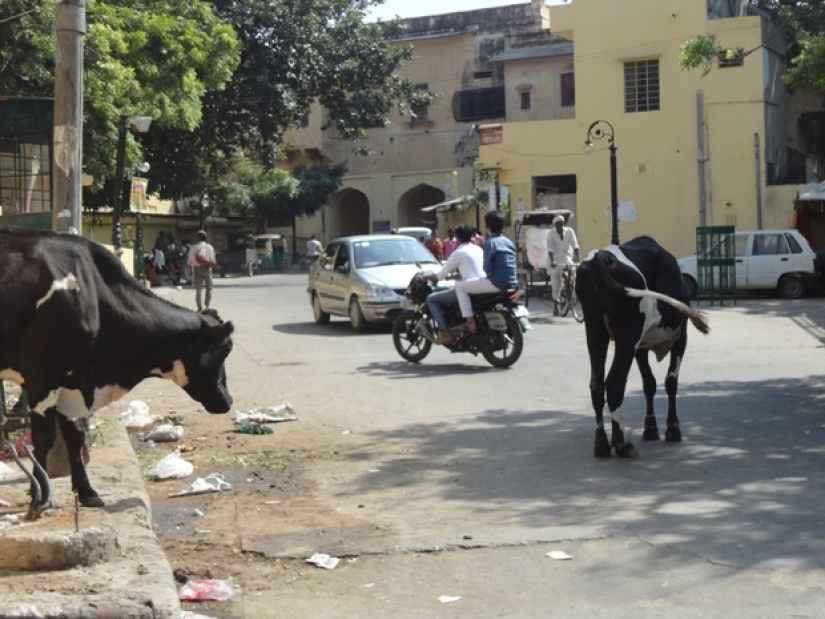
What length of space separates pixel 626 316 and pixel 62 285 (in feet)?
14.7

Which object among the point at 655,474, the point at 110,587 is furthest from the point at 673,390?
the point at 110,587

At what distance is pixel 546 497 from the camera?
25.5 feet

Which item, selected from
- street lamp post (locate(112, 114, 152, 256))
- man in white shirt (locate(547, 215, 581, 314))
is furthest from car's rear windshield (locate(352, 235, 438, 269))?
street lamp post (locate(112, 114, 152, 256))

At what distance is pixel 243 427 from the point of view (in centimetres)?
1094

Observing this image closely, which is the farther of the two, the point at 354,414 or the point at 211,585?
the point at 354,414

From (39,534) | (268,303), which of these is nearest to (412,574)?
(39,534)

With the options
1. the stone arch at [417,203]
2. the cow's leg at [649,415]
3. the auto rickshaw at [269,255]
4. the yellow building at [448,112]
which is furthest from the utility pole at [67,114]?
the stone arch at [417,203]

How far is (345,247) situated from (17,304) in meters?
15.7

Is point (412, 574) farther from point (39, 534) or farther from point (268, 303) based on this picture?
point (268, 303)

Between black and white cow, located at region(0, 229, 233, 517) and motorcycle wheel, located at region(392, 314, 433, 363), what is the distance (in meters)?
8.63

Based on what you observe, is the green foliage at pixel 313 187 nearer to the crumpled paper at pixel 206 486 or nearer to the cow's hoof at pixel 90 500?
the crumpled paper at pixel 206 486

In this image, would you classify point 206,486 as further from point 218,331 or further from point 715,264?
point 715,264

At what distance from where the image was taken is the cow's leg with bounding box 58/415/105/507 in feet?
21.0

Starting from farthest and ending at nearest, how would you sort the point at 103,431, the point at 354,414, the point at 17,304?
the point at 354,414, the point at 103,431, the point at 17,304
